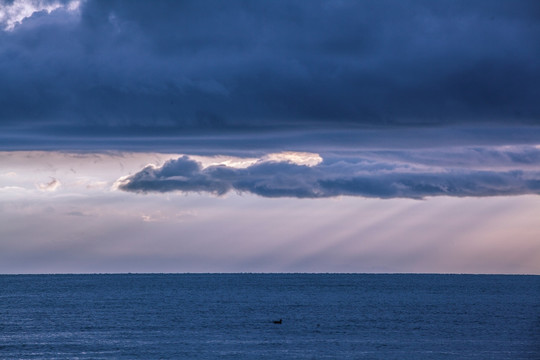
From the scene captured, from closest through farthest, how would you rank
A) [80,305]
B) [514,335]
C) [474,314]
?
[514,335] → [474,314] → [80,305]

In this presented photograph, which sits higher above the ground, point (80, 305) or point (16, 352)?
point (80, 305)

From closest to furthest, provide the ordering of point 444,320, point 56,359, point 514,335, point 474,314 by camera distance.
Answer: point 56,359, point 514,335, point 444,320, point 474,314

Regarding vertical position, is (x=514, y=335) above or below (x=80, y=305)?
below

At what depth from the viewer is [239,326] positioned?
14475cm

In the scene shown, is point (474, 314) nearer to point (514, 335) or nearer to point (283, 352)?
point (514, 335)

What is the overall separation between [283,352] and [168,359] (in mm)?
15540

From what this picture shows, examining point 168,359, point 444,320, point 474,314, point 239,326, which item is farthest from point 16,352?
point 474,314

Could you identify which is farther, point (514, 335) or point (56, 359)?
point (514, 335)

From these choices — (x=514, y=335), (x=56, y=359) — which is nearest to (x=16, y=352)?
(x=56, y=359)

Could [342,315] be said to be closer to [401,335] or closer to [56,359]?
[401,335]

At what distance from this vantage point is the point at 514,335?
12962cm

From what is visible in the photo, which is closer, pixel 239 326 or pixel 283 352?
pixel 283 352

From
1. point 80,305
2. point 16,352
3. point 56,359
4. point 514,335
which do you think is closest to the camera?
point 56,359

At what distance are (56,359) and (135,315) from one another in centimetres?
6432
